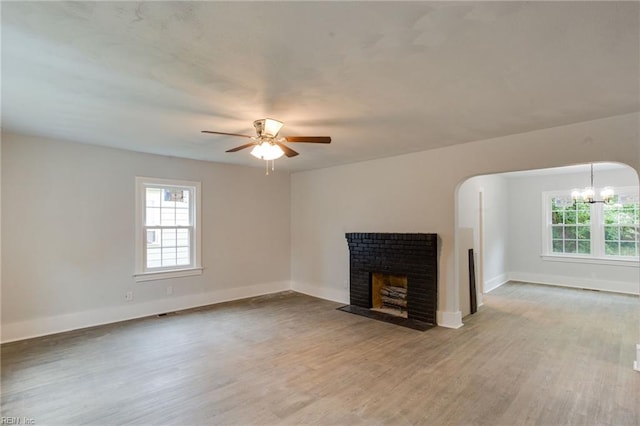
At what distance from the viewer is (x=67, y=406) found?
256 cm

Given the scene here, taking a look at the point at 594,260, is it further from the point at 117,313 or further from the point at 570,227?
the point at 117,313

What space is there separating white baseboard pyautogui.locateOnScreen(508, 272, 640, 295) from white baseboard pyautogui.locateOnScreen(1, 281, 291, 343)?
6.14 metres

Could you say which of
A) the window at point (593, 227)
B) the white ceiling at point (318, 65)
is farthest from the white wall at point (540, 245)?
the white ceiling at point (318, 65)

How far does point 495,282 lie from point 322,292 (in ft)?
13.1

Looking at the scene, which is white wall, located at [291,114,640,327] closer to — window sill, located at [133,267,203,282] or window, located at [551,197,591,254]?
window sill, located at [133,267,203,282]

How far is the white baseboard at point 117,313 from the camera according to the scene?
404cm

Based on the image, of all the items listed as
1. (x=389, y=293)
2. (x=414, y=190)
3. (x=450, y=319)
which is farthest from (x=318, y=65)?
(x=389, y=293)

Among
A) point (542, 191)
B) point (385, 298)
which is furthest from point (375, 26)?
point (542, 191)

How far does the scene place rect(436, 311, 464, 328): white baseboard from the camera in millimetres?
4484

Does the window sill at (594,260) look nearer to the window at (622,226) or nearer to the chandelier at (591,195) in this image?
the window at (622,226)

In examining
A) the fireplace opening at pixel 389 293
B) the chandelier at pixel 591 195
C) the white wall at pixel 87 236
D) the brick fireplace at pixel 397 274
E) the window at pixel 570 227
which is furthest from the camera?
the window at pixel 570 227

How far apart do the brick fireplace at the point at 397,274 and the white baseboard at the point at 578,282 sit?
432cm

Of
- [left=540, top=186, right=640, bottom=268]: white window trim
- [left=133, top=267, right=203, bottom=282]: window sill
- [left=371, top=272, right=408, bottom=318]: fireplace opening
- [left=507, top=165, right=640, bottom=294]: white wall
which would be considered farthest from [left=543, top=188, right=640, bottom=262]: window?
[left=133, top=267, right=203, bottom=282]: window sill

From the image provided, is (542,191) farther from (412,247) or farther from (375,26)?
(375,26)
